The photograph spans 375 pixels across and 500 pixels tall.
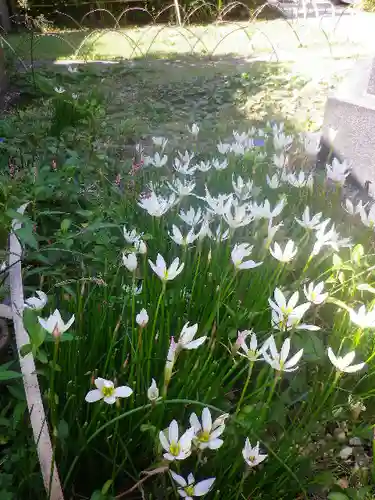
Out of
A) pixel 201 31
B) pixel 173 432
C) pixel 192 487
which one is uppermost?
pixel 201 31

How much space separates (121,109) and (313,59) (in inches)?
107

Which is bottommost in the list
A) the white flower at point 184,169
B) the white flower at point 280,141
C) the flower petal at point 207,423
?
the flower petal at point 207,423

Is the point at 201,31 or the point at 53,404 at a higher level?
the point at 201,31

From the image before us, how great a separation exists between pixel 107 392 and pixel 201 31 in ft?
24.8

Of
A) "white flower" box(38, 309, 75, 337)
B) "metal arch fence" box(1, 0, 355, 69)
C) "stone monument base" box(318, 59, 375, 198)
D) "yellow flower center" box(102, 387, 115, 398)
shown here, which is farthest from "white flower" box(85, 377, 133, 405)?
"metal arch fence" box(1, 0, 355, 69)

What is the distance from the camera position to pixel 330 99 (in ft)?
10.2

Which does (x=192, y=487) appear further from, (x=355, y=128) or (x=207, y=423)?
(x=355, y=128)

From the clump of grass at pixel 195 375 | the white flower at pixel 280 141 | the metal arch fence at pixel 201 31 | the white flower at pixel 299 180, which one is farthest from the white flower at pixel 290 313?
the metal arch fence at pixel 201 31

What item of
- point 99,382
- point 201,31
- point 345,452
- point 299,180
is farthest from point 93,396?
point 201,31

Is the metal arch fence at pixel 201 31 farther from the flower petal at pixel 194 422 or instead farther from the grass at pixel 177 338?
the flower petal at pixel 194 422

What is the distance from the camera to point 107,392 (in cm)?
95

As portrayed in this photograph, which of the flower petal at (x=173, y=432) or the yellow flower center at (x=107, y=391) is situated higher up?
the yellow flower center at (x=107, y=391)

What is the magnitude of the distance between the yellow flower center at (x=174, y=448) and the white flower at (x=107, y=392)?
0.11 m

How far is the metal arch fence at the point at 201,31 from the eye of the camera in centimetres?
604
